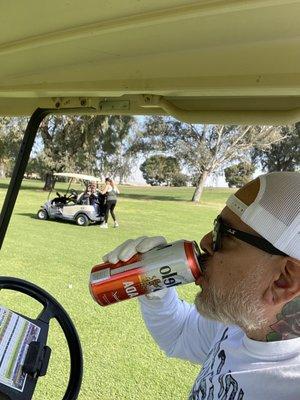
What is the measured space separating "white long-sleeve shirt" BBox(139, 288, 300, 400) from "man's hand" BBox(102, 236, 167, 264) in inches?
11.3

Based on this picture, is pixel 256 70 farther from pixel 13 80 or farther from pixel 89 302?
pixel 89 302

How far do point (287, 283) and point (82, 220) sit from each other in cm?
1031

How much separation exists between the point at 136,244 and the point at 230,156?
3663 millimetres

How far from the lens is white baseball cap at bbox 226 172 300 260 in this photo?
951 mm

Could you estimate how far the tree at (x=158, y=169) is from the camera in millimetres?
4693

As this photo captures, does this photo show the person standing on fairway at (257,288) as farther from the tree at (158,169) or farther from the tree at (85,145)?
the tree at (158,169)

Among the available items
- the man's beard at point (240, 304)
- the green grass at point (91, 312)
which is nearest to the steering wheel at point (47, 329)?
the green grass at point (91, 312)

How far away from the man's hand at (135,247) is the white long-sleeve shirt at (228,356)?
0.29m

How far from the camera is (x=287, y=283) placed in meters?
0.98

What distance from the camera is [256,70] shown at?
101 centimetres

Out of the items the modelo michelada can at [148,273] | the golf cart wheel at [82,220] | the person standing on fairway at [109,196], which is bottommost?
the golf cart wheel at [82,220]

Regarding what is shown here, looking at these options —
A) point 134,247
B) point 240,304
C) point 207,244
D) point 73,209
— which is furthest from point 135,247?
point 73,209

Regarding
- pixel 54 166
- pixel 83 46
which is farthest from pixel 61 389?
pixel 54 166

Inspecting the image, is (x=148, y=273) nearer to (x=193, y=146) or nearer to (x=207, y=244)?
(x=207, y=244)
